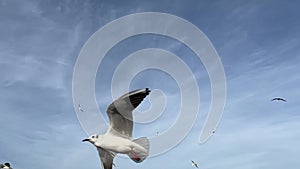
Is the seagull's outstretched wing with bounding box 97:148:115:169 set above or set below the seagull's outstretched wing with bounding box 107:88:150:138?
below

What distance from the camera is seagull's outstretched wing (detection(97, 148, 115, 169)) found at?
92.4 ft

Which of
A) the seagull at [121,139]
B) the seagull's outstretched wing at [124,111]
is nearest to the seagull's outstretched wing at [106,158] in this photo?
the seagull at [121,139]

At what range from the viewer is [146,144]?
1022 inches

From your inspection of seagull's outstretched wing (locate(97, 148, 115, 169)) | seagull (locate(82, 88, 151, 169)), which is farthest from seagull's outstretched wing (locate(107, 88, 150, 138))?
seagull's outstretched wing (locate(97, 148, 115, 169))

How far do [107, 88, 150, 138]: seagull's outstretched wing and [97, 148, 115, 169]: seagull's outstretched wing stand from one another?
8.56 ft

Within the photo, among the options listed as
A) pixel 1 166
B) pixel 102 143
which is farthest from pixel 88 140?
pixel 1 166

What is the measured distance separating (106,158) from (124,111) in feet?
15.8

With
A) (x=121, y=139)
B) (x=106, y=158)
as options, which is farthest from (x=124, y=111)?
(x=106, y=158)

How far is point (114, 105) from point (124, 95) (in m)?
1.11

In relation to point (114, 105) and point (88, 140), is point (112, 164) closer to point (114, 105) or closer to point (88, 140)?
point (88, 140)

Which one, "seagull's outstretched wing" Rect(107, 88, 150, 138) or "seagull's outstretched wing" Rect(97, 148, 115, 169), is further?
"seagull's outstretched wing" Rect(97, 148, 115, 169)

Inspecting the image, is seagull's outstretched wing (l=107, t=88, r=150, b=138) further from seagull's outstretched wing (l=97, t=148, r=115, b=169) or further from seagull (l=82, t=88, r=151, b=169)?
seagull's outstretched wing (l=97, t=148, r=115, b=169)

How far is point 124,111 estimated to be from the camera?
984 inches

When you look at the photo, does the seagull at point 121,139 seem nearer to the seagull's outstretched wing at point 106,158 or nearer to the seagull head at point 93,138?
the seagull head at point 93,138
